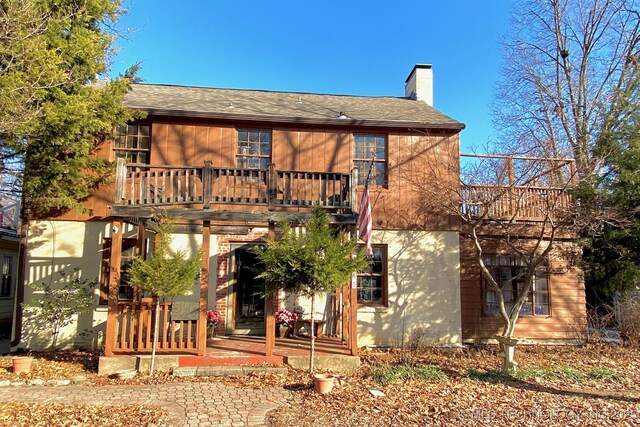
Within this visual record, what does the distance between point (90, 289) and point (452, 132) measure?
9735mm

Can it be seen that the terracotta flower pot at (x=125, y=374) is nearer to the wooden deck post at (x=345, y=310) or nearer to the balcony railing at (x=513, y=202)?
the wooden deck post at (x=345, y=310)

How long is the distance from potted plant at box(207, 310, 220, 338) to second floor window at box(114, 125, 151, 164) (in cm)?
406

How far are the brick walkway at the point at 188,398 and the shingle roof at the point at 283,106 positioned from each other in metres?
6.34

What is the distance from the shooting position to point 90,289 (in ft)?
32.2

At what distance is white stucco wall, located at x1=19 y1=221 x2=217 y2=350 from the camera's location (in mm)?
9617

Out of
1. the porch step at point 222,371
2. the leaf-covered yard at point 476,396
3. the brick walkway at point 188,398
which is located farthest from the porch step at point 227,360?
the leaf-covered yard at point 476,396

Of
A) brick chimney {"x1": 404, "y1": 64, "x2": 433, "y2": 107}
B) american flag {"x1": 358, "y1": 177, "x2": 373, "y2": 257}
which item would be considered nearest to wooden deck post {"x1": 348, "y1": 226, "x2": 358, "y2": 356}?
american flag {"x1": 358, "y1": 177, "x2": 373, "y2": 257}

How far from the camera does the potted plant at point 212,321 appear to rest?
32.0ft

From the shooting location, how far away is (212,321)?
9.91m

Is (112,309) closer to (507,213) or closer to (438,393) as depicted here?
(438,393)

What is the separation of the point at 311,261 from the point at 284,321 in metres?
3.24

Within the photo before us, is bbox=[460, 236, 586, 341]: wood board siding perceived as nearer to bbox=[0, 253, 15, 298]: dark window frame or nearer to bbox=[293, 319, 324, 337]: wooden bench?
bbox=[293, 319, 324, 337]: wooden bench

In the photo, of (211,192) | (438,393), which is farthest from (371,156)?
(438,393)

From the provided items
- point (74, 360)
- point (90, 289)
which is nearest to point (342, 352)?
point (74, 360)
